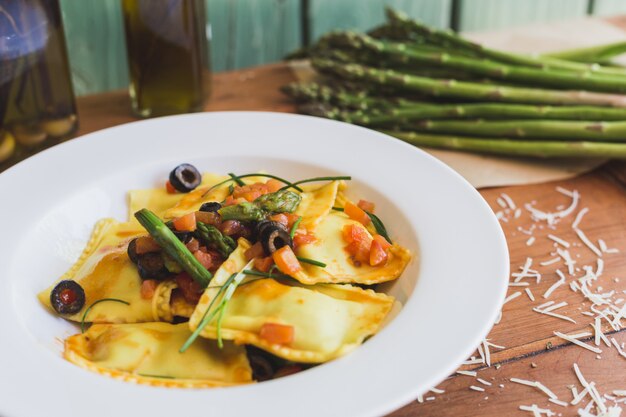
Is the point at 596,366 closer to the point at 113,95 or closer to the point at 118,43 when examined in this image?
the point at 113,95

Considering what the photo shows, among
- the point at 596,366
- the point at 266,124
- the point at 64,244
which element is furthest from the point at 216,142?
the point at 596,366

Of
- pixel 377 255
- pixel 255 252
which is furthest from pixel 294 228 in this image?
pixel 377 255

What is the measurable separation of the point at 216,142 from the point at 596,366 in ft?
6.22

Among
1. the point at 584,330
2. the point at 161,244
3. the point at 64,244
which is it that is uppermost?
the point at 161,244

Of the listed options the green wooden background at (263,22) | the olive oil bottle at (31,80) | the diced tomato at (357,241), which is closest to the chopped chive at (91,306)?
the diced tomato at (357,241)

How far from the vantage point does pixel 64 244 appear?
2.92m

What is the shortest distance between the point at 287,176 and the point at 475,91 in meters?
1.46

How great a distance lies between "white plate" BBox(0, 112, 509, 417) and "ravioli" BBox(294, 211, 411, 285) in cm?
6

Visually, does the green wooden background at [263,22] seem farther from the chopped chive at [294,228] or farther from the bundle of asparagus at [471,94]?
the chopped chive at [294,228]

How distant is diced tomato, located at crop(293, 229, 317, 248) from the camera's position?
8.77ft

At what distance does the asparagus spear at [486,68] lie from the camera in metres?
4.18

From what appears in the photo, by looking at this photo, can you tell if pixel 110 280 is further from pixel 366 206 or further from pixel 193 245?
pixel 366 206

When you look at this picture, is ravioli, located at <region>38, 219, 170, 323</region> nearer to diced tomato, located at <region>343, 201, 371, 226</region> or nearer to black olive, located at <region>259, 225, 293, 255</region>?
black olive, located at <region>259, 225, 293, 255</region>

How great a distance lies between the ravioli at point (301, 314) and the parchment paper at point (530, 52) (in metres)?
1.52
